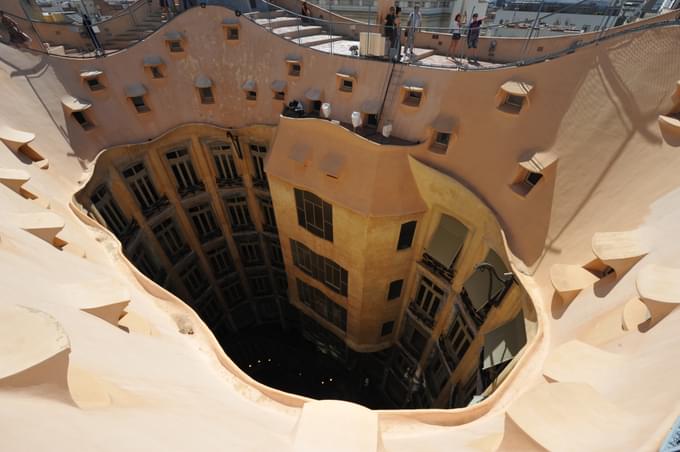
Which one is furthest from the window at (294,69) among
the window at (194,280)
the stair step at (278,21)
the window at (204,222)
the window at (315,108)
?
the window at (194,280)

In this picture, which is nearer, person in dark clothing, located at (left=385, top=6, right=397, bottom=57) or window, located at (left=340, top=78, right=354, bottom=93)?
person in dark clothing, located at (left=385, top=6, right=397, bottom=57)

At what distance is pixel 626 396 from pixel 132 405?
22.6 feet

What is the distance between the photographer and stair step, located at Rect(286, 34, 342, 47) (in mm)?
18234

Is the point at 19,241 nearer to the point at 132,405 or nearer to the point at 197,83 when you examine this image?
the point at 132,405

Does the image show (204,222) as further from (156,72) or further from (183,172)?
(156,72)

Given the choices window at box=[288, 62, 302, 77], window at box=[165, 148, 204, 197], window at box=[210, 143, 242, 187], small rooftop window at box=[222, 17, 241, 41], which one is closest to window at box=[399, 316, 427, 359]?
window at box=[210, 143, 242, 187]

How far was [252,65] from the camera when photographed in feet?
60.7

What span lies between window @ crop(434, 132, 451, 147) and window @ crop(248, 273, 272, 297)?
17061 millimetres

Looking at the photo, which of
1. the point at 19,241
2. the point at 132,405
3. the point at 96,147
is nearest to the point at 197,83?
the point at 96,147

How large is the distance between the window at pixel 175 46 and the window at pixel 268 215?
31.0 ft

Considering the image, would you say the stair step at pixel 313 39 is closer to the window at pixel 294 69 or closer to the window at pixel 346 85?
the window at pixel 294 69

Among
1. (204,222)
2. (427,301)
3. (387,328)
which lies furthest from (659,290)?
(204,222)

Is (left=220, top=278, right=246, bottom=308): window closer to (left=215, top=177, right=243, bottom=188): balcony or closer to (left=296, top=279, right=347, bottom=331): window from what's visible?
(left=296, top=279, right=347, bottom=331): window

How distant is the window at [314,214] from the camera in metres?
16.3
